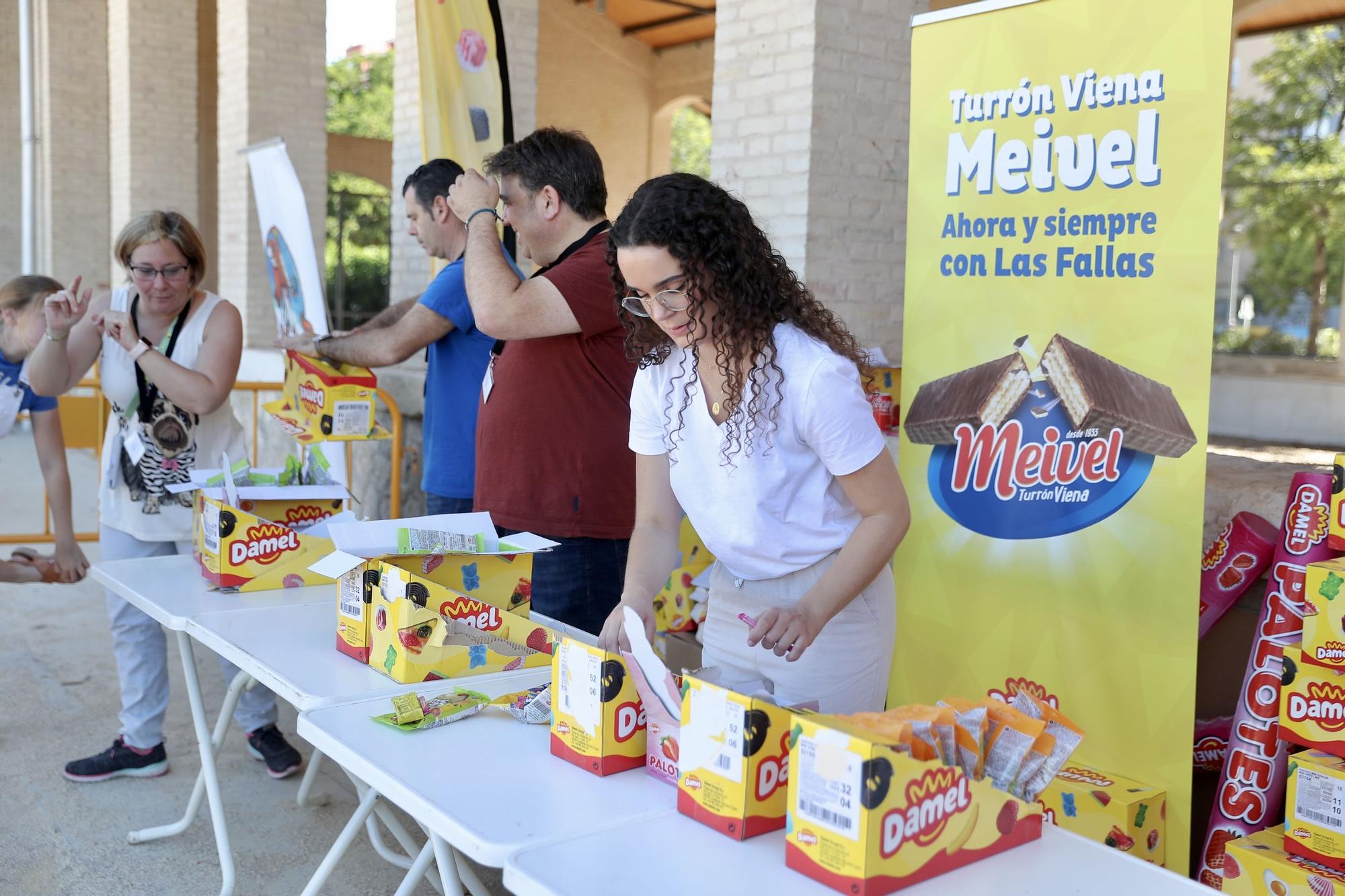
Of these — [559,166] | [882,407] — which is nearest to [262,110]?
[882,407]

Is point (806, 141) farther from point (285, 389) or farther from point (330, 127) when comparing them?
point (330, 127)

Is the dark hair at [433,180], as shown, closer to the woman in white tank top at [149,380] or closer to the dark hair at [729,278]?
the woman in white tank top at [149,380]

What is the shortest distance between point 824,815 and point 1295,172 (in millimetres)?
13469

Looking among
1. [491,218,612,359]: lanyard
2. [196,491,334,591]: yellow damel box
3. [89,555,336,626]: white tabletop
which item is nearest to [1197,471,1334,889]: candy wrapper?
[491,218,612,359]: lanyard

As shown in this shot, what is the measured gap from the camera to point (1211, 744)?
291 cm

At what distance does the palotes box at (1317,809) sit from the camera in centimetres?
226

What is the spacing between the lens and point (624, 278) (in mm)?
1831

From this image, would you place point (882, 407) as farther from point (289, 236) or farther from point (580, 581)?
point (289, 236)

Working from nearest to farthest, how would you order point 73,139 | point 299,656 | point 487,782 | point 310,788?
point 487,782 < point 299,656 < point 310,788 < point 73,139

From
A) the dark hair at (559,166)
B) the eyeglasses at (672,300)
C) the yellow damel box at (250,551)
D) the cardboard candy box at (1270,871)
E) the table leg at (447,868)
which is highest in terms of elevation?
the dark hair at (559,166)

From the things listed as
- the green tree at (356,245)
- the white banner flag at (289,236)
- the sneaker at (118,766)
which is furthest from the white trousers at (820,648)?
the green tree at (356,245)

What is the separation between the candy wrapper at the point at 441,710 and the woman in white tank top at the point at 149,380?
5.22ft

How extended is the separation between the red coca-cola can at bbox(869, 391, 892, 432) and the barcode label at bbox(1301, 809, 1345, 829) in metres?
1.81

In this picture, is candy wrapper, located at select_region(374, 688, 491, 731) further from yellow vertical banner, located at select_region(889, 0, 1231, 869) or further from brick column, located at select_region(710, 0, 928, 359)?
brick column, located at select_region(710, 0, 928, 359)
